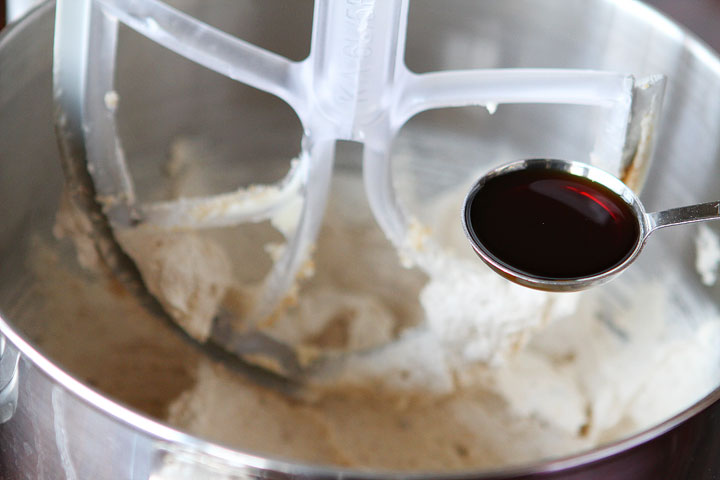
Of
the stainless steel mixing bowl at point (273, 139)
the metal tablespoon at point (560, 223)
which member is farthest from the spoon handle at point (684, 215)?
the stainless steel mixing bowl at point (273, 139)

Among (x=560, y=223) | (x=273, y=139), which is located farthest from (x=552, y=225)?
(x=273, y=139)

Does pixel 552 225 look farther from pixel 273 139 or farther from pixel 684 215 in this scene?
pixel 273 139

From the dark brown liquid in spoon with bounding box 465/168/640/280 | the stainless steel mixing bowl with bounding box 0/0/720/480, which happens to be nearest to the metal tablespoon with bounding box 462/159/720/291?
the dark brown liquid in spoon with bounding box 465/168/640/280

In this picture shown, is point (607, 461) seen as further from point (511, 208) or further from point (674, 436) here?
point (511, 208)

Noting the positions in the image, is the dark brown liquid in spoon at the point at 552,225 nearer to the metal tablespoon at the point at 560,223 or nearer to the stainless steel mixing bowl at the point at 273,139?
the metal tablespoon at the point at 560,223

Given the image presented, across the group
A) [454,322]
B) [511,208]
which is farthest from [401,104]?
[454,322]

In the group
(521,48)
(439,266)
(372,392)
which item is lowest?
(372,392)

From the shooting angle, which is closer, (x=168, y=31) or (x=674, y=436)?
(x=674, y=436)
